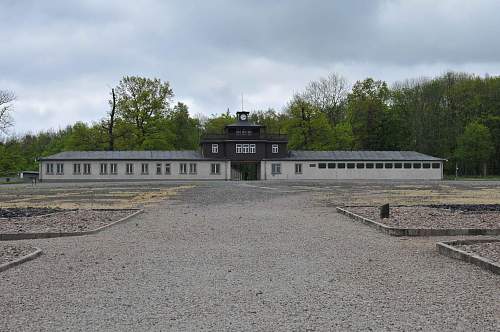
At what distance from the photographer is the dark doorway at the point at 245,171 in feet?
216

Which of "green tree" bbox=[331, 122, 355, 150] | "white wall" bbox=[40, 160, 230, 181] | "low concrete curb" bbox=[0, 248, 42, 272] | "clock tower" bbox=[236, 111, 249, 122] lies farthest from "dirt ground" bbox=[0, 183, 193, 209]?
"green tree" bbox=[331, 122, 355, 150]

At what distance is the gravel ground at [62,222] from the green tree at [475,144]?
58.4 m

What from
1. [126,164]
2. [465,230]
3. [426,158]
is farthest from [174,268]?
[426,158]

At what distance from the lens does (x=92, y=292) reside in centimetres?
698

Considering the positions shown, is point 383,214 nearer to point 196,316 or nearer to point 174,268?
point 174,268

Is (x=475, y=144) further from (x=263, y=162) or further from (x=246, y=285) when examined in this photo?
(x=246, y=285)

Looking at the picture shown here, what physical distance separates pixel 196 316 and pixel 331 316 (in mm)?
1545

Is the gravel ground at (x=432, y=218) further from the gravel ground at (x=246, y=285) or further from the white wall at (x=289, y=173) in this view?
the white wall at (x=289, y=173)

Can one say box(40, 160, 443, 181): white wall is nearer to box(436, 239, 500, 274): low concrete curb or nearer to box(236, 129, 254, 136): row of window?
box(236, 129, 254, 136): row of window

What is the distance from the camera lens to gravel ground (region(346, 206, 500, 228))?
45.1 feet

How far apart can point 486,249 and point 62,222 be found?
11.3 metres

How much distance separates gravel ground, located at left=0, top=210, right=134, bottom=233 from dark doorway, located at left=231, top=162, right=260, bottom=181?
4746 centimetres

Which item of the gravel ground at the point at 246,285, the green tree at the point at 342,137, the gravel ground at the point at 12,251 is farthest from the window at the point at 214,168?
the gravel ground at the point at 12,251

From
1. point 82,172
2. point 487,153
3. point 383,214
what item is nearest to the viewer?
point 383,214
